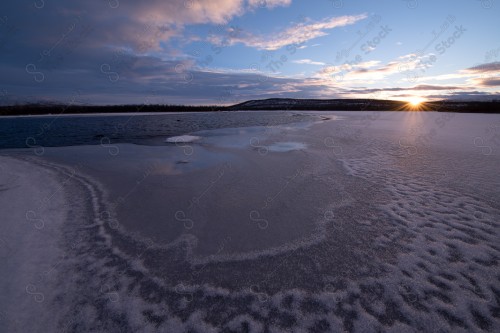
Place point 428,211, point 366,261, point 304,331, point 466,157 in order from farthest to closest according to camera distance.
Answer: point 466,157 < point 428,211 < point 366,261 < point 304,331

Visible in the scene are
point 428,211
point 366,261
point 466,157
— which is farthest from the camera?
point 466,157

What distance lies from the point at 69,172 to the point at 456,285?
38.3 ft

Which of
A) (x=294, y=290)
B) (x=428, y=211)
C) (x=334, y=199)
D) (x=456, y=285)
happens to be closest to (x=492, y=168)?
(x=428, y=211)

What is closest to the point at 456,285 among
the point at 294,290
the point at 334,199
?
the point at 294,290

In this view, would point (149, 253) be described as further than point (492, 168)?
No

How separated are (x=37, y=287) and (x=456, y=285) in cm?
599

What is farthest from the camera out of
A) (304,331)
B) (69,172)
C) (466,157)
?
(466,157)

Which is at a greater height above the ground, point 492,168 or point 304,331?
point 492,168

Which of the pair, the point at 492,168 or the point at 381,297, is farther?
the point at 492,168

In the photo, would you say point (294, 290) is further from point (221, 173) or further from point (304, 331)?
point (221, 173)

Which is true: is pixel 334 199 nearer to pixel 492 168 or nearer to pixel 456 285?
pixel 456 285

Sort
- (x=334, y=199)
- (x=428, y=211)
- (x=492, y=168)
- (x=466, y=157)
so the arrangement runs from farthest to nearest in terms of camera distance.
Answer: (x=466, y=157), (x=492, y=168), (x=334, y=199), (x=428, y=211)

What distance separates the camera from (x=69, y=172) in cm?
905

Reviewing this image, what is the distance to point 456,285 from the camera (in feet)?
10.7
